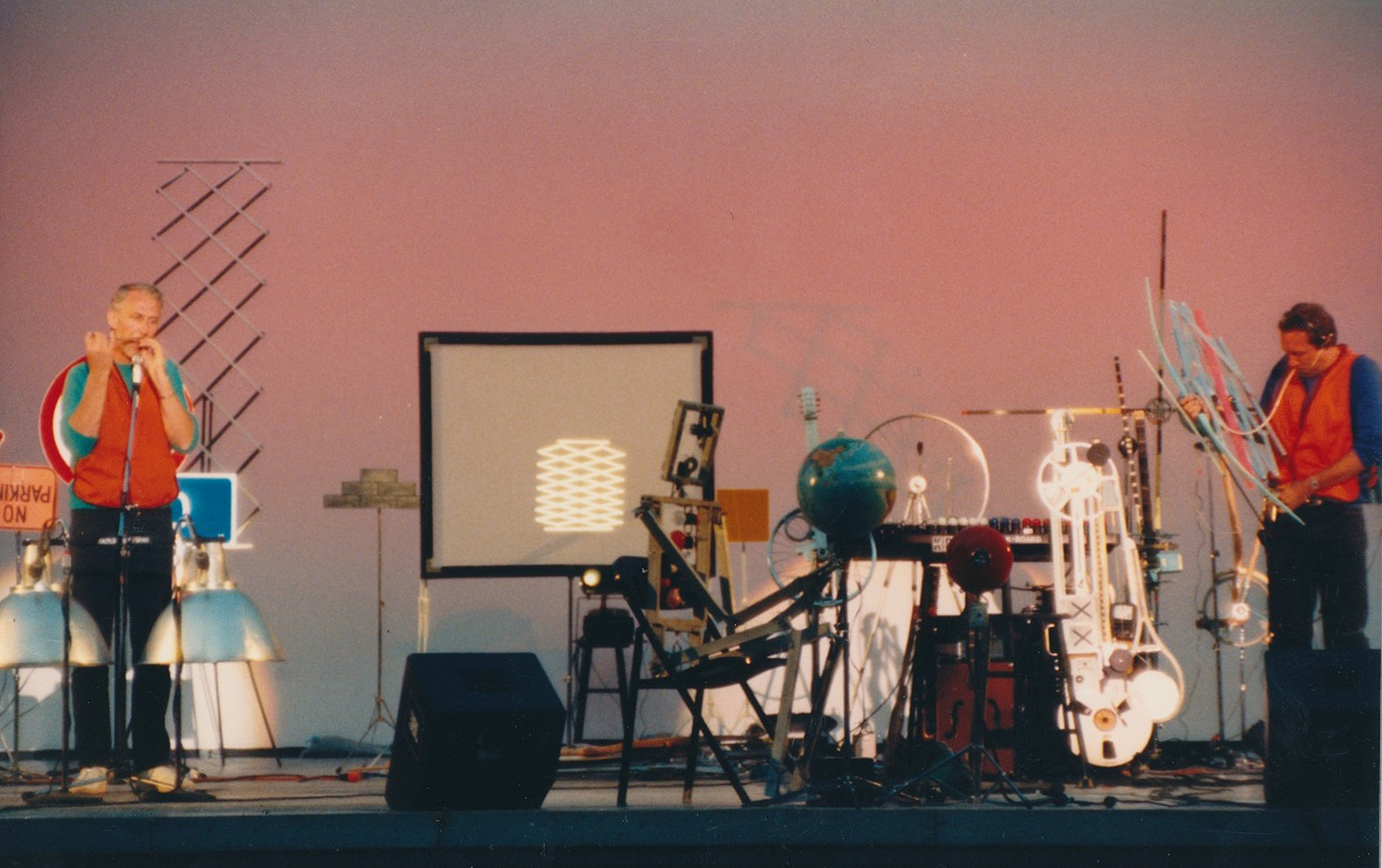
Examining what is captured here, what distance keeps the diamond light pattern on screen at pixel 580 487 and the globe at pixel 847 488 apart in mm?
2161

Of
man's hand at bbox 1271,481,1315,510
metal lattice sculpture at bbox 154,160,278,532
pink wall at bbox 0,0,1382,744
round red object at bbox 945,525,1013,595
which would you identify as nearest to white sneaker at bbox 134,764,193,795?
pink wall at bbox 0,0,1382,744

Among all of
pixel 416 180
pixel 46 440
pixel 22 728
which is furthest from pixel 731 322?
pixel 22 728

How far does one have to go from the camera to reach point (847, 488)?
4727mm

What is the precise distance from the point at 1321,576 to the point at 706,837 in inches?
98.8

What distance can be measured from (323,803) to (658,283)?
3106mm

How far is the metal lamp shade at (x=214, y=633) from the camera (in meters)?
4.95

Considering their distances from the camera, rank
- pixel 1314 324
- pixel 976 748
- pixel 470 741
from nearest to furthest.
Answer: pixel 470 741, pixel 976 748, pixel 1314 324

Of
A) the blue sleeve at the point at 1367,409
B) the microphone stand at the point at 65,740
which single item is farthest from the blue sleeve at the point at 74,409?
the blue sleeve at the point at 1367,409

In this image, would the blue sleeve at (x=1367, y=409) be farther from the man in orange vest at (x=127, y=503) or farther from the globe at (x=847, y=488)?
the man in orange vest at (x=127, y=503)

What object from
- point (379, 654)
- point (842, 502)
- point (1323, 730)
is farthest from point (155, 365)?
point (1323, 730)

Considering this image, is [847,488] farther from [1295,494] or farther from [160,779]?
[160,779]

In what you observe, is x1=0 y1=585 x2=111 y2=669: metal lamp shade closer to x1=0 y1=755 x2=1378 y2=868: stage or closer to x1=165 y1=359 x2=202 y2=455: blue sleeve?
x1=0 y1=755 x2=1378 y2=868: stage

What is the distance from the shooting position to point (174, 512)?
6.36m

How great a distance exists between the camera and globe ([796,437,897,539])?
4.73m
